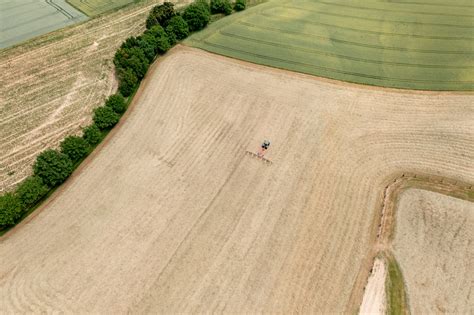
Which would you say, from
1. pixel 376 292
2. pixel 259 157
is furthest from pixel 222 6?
pixel 376 292

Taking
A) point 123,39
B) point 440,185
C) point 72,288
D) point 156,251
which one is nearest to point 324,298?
point 156,251

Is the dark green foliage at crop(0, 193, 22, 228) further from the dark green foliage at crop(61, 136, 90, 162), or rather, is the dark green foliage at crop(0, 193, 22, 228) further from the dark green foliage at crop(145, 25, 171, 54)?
the dark green foliage at crop(145, 25, 171, 54)

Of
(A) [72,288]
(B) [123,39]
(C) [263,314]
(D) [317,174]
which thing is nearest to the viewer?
(C) [263,314]

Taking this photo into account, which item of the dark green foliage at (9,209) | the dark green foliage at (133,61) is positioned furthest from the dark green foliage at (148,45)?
the dark green foliage at (9,209)

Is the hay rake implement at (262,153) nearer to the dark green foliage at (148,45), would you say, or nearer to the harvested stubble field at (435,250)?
the harvested stubble field at (435,250)

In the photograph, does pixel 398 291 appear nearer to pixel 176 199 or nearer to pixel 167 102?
pixel 176 199

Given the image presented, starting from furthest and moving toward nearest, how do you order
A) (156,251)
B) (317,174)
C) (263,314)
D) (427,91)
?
1. (427,91)
2. (317,174)
3. (156,251)
4. (263,314)
